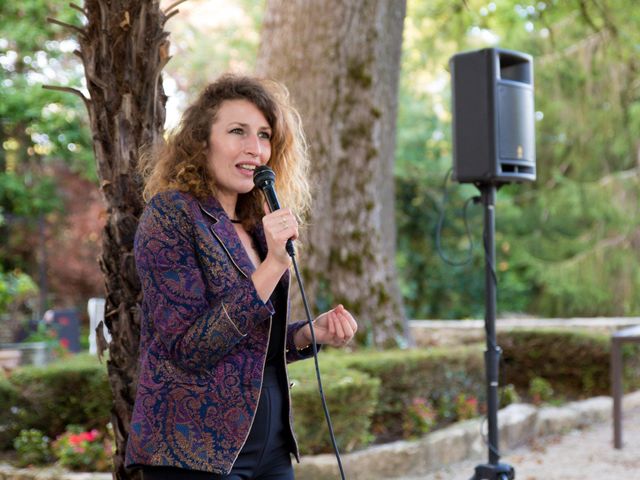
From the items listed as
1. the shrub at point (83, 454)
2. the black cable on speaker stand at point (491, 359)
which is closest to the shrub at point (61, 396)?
the shrub at point (83, 454)

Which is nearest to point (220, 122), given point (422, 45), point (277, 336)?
point (277, 336)

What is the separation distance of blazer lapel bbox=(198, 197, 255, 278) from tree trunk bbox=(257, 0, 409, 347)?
4061mm

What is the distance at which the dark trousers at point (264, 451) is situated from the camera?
5.79 feet

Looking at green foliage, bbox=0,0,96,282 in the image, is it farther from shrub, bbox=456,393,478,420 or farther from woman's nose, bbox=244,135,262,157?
woman's nose, bbox=244,135,262,157

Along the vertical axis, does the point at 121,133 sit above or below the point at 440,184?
below

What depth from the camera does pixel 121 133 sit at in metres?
2.38

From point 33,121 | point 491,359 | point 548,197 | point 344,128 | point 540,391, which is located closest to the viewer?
point 491,359

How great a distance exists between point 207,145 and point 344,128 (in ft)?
13.7

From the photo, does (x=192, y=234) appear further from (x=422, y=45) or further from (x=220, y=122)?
(x=422, y=45)

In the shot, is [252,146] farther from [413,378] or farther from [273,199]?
[413,378]

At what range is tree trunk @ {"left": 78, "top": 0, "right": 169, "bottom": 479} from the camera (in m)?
2.36

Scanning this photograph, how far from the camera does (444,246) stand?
15.5m

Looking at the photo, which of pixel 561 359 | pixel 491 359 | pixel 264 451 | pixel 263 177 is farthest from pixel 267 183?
pixel 561 359

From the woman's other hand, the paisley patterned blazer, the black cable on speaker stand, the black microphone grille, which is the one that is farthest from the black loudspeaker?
the paisley patterned blazer
